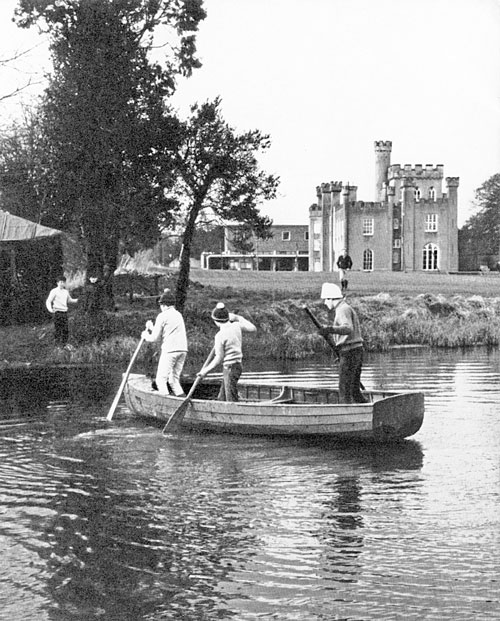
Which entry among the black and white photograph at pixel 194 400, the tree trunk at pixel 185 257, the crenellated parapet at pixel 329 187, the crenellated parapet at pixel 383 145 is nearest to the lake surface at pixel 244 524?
the black and white photograph at pixel 194 400

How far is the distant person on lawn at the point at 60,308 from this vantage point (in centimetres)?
2760

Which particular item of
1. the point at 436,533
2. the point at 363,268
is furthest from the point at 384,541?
the point at 363,268

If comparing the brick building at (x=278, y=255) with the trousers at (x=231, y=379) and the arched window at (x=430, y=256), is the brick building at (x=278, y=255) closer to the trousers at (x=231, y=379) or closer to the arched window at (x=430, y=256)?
the arched window at (x=430, y=256)

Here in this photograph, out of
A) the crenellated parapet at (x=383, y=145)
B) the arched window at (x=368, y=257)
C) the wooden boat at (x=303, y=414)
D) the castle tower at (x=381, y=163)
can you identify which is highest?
the crenellated parapet at (x=383, y=145)

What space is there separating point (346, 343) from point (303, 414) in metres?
1.21

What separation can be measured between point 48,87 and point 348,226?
6571 centimetres

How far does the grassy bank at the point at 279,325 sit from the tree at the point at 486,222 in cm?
4444

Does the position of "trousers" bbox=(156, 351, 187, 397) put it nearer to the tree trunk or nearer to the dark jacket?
the tree trunk

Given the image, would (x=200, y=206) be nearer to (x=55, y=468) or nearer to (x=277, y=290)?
(x=277, y=290)

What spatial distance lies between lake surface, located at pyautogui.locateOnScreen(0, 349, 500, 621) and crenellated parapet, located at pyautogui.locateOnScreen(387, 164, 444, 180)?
84.4 metres

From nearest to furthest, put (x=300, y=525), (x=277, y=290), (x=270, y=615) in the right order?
1. (x=270, y=615)
2. (x=300, y=525)
3. (x=277, y=290)

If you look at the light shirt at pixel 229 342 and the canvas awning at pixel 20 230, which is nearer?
the light shirt at pixel 229 342

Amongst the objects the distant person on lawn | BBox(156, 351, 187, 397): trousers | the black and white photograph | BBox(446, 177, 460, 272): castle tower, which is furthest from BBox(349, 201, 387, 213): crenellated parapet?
BBox(156, 351, 187, 397): trousers

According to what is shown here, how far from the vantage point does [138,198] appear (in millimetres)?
31719
